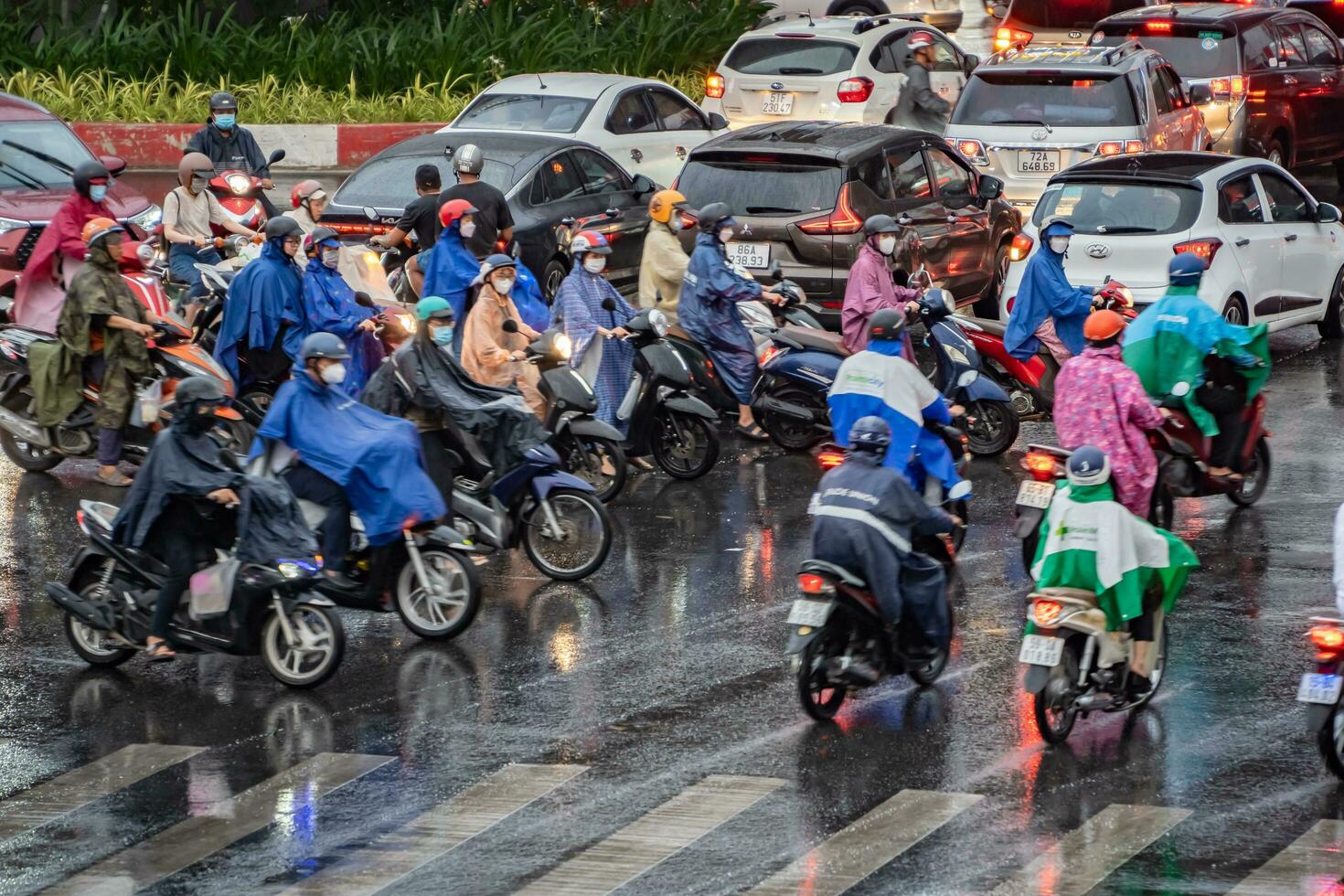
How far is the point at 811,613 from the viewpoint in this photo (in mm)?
8555

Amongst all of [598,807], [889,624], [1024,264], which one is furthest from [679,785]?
[1024,264]

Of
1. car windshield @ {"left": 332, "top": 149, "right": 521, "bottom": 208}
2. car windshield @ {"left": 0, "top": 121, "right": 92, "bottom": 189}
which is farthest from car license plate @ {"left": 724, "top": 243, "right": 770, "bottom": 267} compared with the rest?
car windshield @ {"left": 0, "top": 121, "right": 92, "bottom": 189}

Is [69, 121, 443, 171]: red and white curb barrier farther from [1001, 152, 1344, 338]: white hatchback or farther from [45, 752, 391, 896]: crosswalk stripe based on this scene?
[45, 752, 391, 896]: crosswalk stripe

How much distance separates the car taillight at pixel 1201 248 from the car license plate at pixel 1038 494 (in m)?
5.99

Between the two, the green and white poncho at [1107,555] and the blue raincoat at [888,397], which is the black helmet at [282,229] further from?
the green and white poncho at [1107,555]

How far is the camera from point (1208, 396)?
39.0 feet

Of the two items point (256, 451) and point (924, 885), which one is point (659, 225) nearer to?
point (256, 451)

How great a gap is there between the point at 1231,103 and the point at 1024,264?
7.84 m

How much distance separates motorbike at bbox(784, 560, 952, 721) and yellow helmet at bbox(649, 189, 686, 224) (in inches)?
237

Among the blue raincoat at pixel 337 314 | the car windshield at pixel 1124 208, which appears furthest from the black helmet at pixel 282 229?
the car windshield at pixel 1124 208

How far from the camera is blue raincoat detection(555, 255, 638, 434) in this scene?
1338 cm

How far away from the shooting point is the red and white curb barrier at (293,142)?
74.7 feet

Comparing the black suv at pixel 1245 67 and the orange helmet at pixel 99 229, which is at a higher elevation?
the black suv at pixel 1245 67

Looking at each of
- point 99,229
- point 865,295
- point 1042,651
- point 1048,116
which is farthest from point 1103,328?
point 1048,116
